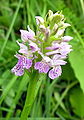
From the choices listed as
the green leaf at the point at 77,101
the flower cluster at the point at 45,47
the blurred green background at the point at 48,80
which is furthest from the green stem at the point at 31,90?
the green leaf at the point at 77,101

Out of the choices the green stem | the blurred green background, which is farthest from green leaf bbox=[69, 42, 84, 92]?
the green stem

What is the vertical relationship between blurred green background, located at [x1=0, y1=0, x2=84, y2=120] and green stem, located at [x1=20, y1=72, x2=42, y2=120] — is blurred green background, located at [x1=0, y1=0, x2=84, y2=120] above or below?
above

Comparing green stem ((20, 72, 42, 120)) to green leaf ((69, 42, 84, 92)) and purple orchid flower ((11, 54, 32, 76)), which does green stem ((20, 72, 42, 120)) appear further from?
green leaf ((69, 42, 84, 92))

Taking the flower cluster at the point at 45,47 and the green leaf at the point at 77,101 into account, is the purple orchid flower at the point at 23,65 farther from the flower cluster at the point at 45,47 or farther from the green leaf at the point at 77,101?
the green leaf at the point at 77,101

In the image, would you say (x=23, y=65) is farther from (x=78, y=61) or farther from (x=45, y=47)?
(x=78, y=61)

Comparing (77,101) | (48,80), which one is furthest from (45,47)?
(77,101)

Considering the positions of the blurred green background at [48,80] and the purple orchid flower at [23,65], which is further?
the blurred green background at [48,80]

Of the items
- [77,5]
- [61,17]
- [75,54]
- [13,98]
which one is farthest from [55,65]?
[77,5]
